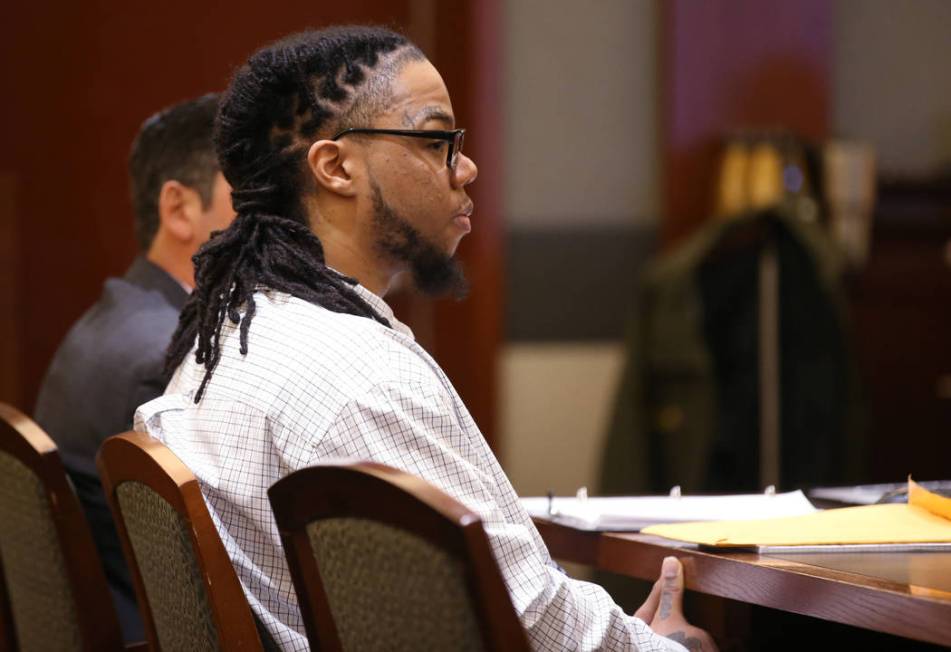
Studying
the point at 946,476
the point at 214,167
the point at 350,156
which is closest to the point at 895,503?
the point at 350,156

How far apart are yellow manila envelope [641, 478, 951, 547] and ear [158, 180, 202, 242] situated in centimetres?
108

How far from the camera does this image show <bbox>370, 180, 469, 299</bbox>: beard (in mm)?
1627

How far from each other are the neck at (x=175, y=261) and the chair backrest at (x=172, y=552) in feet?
2.71

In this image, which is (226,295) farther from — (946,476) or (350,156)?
(946,476)

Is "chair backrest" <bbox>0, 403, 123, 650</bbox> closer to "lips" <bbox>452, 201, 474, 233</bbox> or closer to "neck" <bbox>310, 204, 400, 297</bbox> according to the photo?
"neck" <bbox>310, 204, 400, 297</bbox>

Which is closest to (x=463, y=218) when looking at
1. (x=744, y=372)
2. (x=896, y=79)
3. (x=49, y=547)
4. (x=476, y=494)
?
(x=476, y=494)

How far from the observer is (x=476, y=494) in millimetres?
1339

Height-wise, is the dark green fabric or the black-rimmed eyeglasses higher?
the black-rimmed eyeglasses

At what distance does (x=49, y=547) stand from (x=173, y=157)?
853 mm

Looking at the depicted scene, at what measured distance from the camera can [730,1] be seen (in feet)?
13.1

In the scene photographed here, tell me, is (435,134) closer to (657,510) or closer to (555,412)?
(657,510)

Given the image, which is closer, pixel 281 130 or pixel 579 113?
pixel 281 130

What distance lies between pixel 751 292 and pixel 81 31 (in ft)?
5.99

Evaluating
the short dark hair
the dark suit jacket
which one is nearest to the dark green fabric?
the short dark hair
